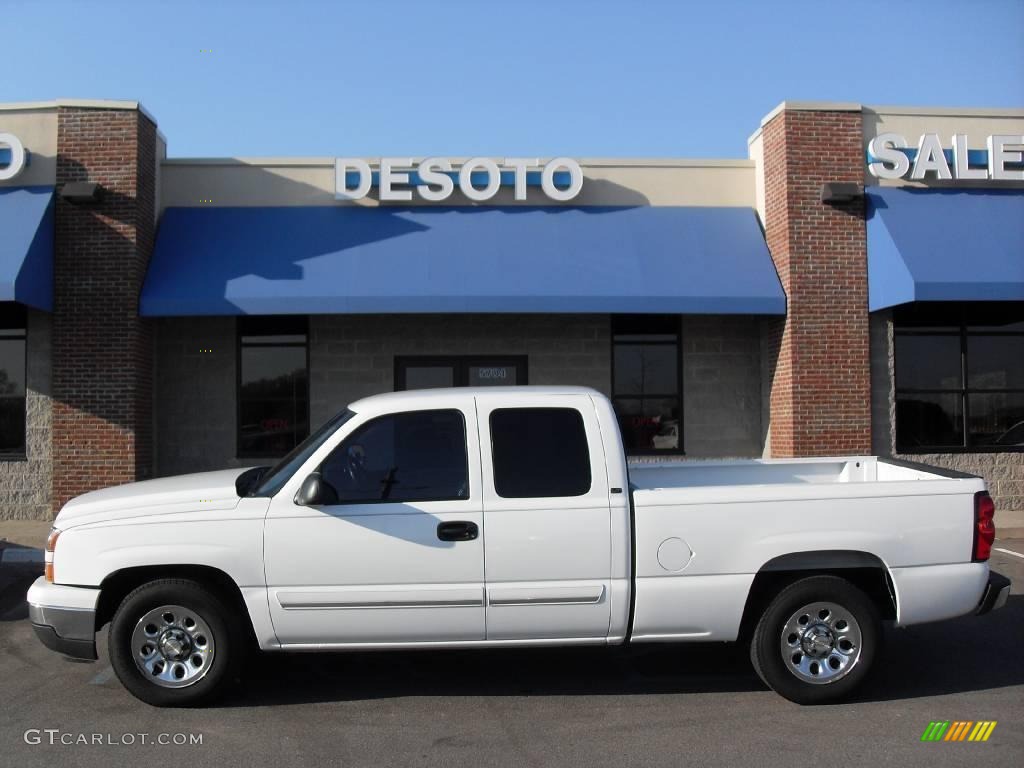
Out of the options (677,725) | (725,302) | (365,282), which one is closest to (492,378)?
(365,282)

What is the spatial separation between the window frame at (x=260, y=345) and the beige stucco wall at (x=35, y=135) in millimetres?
3214

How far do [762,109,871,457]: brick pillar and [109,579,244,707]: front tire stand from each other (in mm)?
8935

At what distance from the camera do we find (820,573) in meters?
5.59

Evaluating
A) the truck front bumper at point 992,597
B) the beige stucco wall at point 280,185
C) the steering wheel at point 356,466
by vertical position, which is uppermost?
the beige stucco wall at point 280,185

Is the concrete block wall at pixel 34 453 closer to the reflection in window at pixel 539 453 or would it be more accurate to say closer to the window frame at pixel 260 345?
the window frame at pixel 260 345

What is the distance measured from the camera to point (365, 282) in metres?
11.9

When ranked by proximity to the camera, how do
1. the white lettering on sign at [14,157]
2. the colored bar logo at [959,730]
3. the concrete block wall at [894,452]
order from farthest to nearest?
the concrete block wall at [894,452], the white lettering on sign at [14,157], the colored bar logo at [959,730]

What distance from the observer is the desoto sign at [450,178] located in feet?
41.9

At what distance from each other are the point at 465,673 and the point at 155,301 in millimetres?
7793

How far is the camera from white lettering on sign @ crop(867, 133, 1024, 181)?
12.7 m

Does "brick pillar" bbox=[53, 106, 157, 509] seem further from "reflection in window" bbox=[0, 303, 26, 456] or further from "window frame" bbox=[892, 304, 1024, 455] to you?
"window frame" bbox=[892, 304, 1024, 455]

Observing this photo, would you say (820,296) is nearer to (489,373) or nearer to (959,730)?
(489,373)

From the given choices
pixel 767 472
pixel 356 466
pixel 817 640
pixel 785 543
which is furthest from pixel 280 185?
pixel 817 640

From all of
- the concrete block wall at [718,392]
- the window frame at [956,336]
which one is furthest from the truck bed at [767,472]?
the window frame at [956,336]
